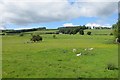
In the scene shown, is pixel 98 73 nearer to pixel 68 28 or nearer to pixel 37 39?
pixel 37 39

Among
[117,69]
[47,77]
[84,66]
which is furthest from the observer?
[84,66]

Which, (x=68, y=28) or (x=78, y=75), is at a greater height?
(x=68, y=28)

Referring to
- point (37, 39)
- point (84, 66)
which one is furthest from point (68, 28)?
point (84, 66)

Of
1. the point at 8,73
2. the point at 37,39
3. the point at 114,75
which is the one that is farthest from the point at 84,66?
the point at 37,39

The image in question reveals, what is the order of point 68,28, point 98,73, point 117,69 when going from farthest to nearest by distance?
point 68,28 → point 117,69 → point 98,73

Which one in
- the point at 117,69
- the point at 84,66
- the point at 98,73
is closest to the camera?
the point at 98,73

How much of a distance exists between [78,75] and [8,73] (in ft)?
19.7

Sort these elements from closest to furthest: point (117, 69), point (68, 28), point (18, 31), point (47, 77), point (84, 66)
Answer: point (47, 77) < point (117, 69) < point (84, 66) < point (18, 31) < point (68, 28)

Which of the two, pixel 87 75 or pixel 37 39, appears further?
pixel 37 39

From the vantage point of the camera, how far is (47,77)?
20.8m

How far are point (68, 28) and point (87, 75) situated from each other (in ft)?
452

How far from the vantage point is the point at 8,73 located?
22.8 meters

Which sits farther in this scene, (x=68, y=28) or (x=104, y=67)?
(x=68, y=28)

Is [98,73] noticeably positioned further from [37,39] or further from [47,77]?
[37,39]
